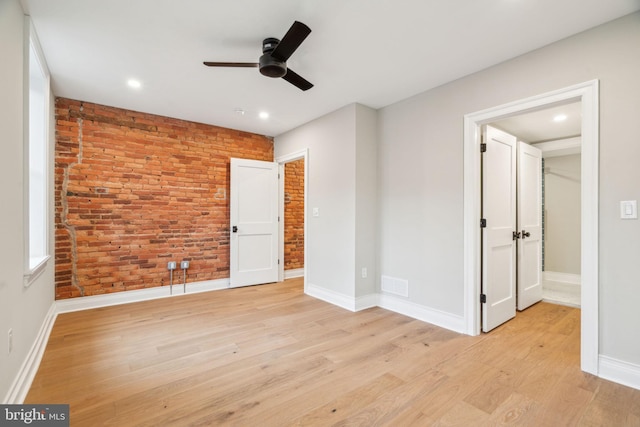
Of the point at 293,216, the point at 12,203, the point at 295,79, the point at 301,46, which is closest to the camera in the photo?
the point at 12,203

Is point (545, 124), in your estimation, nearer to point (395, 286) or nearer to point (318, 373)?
point (395, 286)

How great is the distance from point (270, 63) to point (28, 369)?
2807 mm

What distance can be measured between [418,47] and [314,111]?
180 centimetres

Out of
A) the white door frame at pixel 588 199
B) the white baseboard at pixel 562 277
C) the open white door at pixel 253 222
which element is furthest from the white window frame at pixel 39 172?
the white baseboard at pixel 562 277

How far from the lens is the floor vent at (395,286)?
140 inches

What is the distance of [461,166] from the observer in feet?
9.91

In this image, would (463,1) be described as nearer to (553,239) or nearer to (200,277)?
(200,277)

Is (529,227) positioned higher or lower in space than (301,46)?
lower

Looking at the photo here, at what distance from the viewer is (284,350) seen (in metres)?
2.60

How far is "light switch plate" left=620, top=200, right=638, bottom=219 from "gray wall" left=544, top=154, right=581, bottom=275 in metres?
3.68

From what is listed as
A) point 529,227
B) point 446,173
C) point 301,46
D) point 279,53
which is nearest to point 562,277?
point 529,227

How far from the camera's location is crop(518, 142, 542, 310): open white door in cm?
368

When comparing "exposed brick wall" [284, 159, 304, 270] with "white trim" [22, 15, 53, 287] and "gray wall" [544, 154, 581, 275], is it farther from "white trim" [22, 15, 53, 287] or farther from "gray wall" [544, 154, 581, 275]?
"gray wall" [544, 154, 581, 275]

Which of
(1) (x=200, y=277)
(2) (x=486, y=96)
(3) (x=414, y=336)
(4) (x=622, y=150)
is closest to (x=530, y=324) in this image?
(3) (x=414, y=336)
